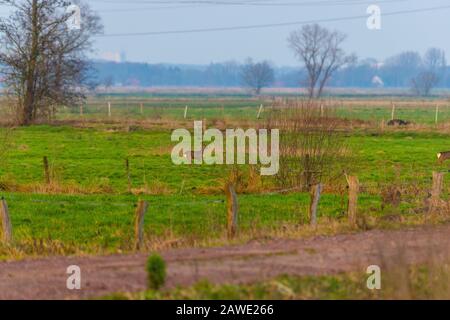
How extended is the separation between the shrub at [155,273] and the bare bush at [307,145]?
13700 mm

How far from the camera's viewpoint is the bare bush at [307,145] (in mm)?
24516

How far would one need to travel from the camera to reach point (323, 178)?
24875 millimetres

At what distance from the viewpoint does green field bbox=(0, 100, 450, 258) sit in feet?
57.7

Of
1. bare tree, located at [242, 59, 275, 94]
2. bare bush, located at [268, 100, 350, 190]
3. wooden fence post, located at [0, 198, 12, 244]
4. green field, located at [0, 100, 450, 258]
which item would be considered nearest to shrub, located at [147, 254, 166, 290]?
green field, located at [0, 100, 450, 258]

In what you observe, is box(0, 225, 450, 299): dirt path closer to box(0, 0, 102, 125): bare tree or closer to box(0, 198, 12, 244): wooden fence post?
box(0, 198, 12, 244): wooden fence post

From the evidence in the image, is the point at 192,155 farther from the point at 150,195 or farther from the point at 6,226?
the point at 6,226

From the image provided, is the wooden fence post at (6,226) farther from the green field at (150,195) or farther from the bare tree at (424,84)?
the bare tree at (424,84)

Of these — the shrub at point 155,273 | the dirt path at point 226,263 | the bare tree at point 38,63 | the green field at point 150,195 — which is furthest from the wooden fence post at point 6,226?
the bare tree at point 38,63

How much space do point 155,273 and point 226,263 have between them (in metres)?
1.81

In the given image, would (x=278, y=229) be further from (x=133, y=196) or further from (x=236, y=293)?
(x=133, y=196)

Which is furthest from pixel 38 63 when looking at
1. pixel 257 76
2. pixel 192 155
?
pixel 257 76

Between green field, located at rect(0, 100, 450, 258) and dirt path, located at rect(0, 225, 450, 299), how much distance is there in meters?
1.54

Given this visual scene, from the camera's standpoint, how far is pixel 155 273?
11000 millimetres

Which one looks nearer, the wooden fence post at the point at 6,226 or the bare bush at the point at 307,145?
the wooden fence post at the point at 6,226
